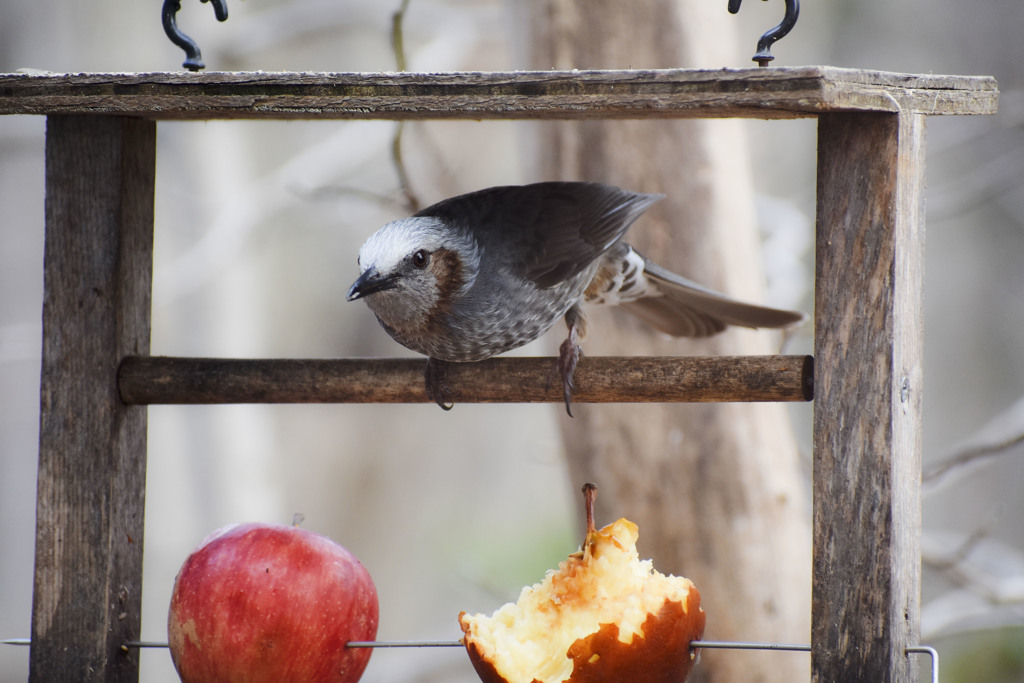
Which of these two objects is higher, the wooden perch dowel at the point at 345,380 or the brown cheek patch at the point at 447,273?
the brown cheek patch at the point at 447,273

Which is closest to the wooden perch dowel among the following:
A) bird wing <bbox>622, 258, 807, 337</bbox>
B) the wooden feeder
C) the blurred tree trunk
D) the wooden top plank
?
the wooden feeder

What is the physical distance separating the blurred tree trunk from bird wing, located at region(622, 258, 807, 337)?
0.35 m

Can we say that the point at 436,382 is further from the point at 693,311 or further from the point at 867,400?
the point at 693,311

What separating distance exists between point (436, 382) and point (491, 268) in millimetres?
278

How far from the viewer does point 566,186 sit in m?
1.89

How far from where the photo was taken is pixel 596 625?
1359mm

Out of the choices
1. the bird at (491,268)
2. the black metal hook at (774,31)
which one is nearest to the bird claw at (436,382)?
the bird at (491,268)

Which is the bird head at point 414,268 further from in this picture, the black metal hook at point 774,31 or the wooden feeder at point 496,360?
the black metal hook at point 774,31

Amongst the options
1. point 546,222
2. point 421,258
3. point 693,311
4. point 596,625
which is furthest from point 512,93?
point 693,311

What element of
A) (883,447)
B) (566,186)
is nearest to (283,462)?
(566,186)

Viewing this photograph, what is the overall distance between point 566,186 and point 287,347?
5.45m

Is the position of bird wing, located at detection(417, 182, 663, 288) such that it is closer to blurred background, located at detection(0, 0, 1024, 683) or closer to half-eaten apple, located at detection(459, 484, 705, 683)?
half-eaten apple, located at detection(459, 484, 705, 683)

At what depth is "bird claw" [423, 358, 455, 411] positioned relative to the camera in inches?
63.1

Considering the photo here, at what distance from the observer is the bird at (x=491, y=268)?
1647 millimetres
